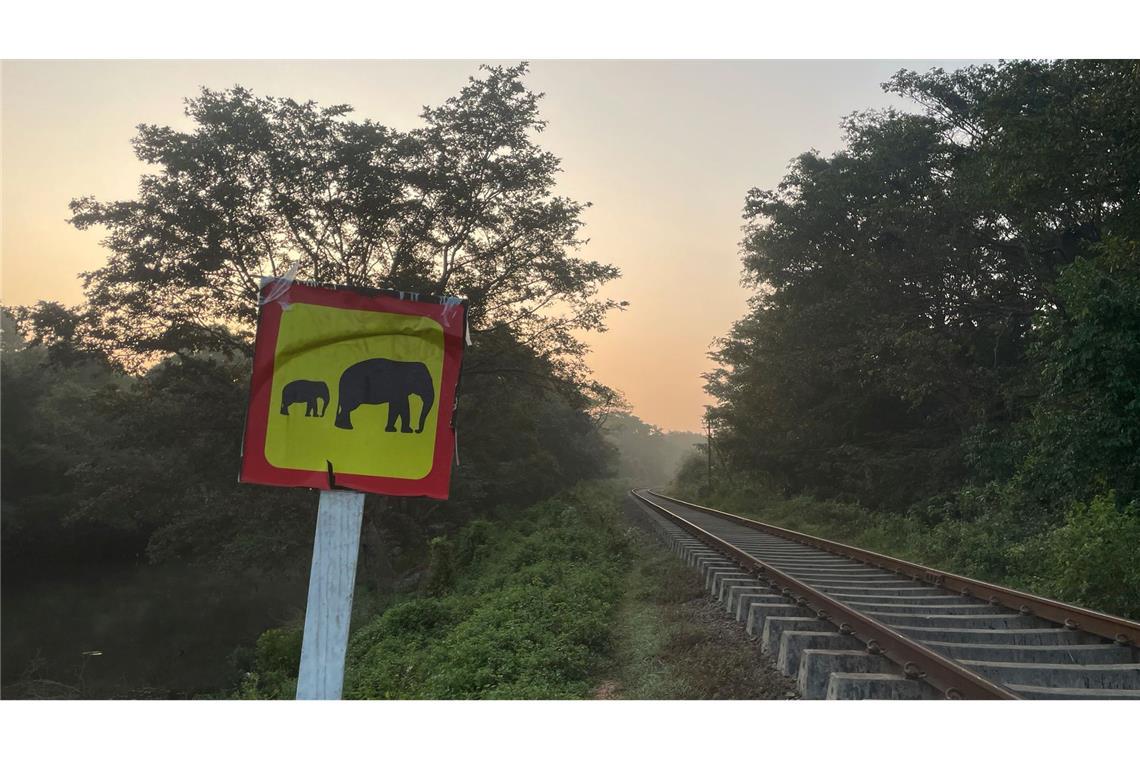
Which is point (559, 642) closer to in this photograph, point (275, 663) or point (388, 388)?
point (388, 388)

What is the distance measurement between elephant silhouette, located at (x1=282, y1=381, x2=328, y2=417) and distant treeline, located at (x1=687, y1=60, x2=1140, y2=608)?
8568mm

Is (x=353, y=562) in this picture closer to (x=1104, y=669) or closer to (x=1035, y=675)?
(x=1035, y=675)

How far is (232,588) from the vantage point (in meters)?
24.9

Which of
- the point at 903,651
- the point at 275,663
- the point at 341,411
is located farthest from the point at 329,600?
the point at 275,663

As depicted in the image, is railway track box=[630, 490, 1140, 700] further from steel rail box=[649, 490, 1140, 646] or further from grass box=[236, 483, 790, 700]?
grass box=[236, 483, 790, 700]

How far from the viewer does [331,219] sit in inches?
739

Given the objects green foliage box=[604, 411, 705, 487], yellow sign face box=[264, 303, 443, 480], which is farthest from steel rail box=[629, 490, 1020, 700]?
green foliage box=[604, 411, 705, 487]

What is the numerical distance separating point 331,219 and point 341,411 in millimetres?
17606

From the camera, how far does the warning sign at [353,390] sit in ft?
9.18

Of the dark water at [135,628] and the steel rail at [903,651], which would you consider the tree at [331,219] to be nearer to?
the dark water at [135,628]

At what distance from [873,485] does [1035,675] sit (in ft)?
63.7

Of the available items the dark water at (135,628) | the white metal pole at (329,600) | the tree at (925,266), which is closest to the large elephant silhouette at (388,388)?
the white metal pole at (329,600)

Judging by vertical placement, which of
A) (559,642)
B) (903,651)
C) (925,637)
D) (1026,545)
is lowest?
(559,642)

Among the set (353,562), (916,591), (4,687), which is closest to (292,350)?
(353,562)
